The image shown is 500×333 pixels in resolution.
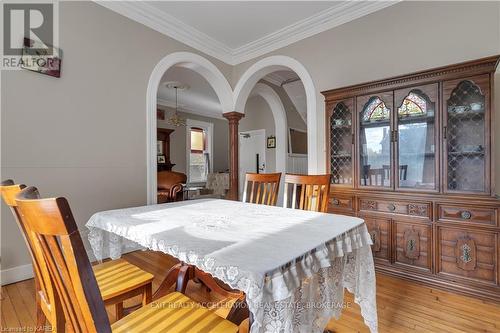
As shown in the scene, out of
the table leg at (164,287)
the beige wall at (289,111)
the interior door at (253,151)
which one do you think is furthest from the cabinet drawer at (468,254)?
the interior door at (253,151)

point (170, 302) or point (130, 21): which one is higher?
point (130, 21)

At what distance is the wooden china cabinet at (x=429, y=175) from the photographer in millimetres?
1854

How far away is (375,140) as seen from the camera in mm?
2463

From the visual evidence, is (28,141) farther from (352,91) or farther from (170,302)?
(352,91)

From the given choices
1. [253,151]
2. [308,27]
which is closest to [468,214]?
[308,27]

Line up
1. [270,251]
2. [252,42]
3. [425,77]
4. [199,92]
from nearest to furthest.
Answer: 1. [270,251]
2. [425,77]
3. [252,42]
4. [199,92]

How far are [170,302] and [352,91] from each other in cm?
241

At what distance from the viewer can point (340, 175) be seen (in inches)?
105

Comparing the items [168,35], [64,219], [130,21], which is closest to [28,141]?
[130,21]

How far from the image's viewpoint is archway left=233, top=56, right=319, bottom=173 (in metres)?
3.08

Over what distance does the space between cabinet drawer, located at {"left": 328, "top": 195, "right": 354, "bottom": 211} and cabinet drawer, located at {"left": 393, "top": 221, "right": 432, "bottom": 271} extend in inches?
16.4

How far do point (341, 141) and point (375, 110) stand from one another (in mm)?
447

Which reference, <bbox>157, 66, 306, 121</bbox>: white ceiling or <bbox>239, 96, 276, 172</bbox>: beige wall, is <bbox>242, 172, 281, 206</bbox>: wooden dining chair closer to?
<bbox>157, 66, 306, 121</bbox>: white ceiling

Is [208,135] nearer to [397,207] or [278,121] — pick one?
[278,121]
